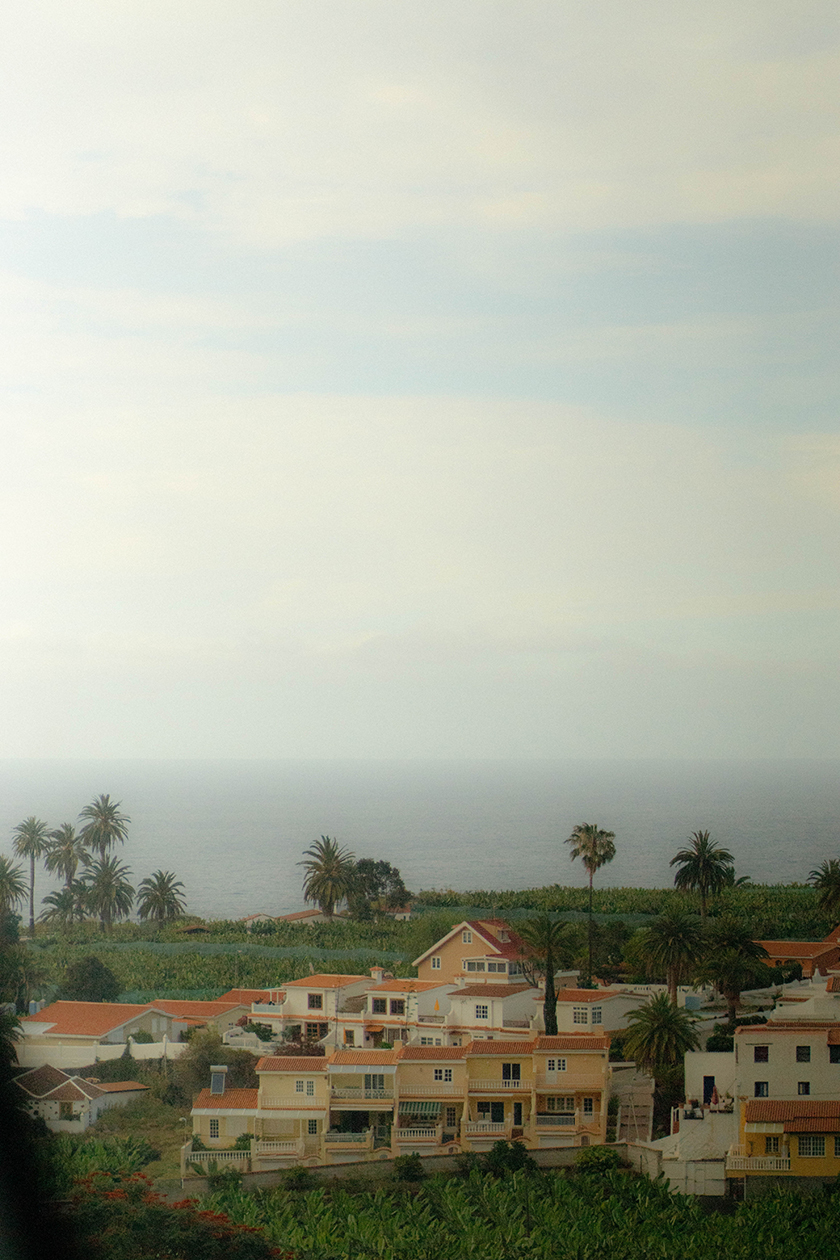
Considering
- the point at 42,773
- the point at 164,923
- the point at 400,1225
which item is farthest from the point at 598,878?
the point at 42,773

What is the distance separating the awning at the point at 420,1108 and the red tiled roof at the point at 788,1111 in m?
4.08

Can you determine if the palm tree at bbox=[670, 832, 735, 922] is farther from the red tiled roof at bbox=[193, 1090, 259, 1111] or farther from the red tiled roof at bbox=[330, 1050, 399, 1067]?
the red tiled roof at bbox=[193, 1090, 259, 1111]

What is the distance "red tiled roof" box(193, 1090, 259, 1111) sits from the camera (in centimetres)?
1814

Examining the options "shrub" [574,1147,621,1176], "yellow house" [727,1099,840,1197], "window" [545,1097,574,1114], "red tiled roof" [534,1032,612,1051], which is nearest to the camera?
"yellow house" [727,1099,840,1197]

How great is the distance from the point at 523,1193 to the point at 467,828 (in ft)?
194

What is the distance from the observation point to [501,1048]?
18.3 meters

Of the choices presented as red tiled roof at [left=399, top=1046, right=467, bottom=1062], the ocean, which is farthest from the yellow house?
the ocean

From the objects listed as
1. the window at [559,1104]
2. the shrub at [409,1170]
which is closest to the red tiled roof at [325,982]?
the shrub at [409,1170]

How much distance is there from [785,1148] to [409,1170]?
4.82 m

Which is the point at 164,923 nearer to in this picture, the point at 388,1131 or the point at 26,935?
the point at 26,935

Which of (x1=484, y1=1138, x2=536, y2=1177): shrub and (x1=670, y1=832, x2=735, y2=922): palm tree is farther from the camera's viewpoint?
(x1=670, y1=832, x2=735, y2=922): palm tree

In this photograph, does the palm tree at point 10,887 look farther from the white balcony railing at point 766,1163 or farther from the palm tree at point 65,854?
the white balcony railing at point 766,1163

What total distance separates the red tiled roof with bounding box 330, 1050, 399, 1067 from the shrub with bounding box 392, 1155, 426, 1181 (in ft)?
4.26

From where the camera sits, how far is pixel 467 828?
75688mm
